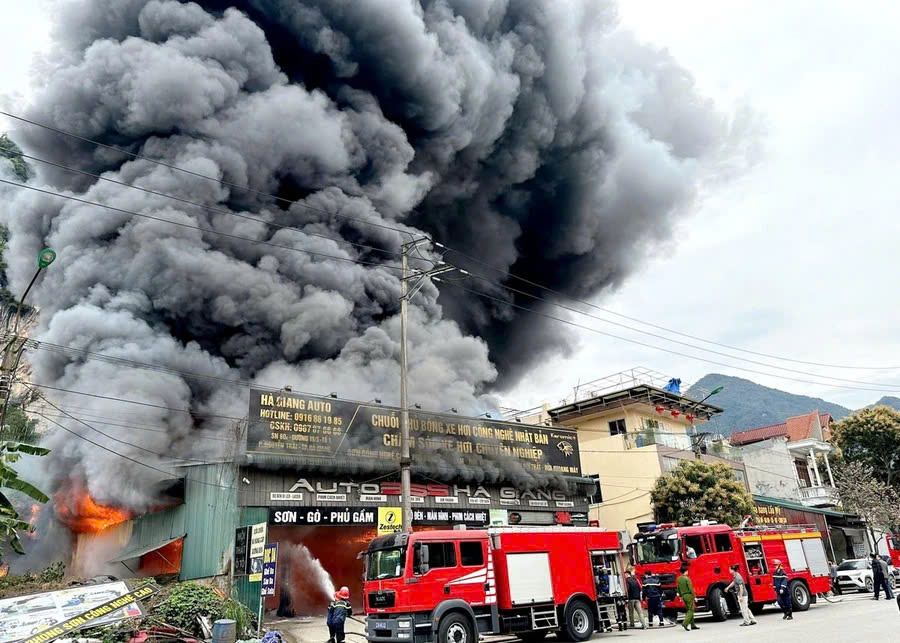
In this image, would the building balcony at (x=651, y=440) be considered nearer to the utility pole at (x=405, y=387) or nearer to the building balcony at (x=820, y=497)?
the building balcony at (x=820, y=497)

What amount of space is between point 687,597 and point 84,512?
19996 millimetres

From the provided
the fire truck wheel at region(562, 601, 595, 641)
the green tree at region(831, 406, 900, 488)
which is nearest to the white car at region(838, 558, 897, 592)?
the fire truck wheel at region(562, 601, 595, 641)

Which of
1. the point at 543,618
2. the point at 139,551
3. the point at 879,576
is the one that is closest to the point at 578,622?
the point at 543,618

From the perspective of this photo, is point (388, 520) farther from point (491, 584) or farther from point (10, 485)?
point (10, 485)

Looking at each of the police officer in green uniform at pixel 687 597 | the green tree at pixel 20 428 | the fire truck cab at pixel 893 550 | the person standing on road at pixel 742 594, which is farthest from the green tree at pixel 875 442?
the green tree at pixel 20 428

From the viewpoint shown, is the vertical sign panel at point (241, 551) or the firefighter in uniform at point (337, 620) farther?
the vertical sign panel at point (241, 551)

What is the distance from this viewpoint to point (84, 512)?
20.7 m

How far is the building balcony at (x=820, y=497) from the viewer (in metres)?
41.7

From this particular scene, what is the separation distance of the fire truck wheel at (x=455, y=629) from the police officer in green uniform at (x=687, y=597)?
6.04 meters

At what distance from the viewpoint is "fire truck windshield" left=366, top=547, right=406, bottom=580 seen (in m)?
12.0

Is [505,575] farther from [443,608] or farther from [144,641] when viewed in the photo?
[144,641]

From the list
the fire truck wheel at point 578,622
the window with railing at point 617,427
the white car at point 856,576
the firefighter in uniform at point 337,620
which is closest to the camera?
the firefighter in uniform at point 337,620

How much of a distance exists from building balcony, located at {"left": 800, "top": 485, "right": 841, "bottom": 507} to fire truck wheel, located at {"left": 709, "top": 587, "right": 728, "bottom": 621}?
31.5 meters

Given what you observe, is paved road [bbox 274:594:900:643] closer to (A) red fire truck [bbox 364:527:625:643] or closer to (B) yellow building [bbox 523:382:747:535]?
(A) red fire truck [bbox 364:527:625:643]
